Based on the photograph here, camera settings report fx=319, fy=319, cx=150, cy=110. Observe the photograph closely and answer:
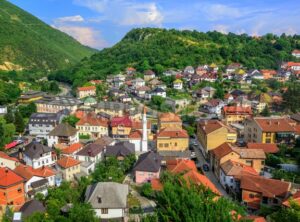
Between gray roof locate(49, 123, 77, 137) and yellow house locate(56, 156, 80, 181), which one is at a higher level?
gray roof locate(49, 123, 77, 137)

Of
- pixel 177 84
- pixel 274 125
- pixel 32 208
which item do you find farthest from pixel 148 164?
pixel 177 84

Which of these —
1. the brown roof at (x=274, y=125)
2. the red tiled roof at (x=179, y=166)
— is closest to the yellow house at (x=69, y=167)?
the red tiled roof at (x=179, y=166)

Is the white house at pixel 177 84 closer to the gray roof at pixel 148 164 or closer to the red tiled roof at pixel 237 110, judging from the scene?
the red tiled roof at pixel 237 110

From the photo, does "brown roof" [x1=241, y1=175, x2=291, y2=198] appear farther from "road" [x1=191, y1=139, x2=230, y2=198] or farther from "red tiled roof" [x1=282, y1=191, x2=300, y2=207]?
"road" [x1=191, y1=139, x2=230, y2=198]

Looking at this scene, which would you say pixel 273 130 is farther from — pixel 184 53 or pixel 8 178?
pixel 184 53

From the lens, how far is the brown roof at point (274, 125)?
3650 centimetres

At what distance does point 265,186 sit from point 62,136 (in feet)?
77.4

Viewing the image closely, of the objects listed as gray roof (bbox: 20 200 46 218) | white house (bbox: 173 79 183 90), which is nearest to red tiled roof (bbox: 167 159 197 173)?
gray roof (bbox: 20 200 46 218)

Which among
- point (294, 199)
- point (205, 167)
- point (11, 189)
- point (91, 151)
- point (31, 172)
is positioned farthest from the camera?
point (205, 167)

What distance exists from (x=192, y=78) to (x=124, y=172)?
4399cm

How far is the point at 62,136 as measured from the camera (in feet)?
124

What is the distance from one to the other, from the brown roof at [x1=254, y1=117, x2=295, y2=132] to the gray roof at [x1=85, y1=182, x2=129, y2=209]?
20800mm

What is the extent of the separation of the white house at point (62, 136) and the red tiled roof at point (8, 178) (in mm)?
12067

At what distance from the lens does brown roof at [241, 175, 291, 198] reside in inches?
925
